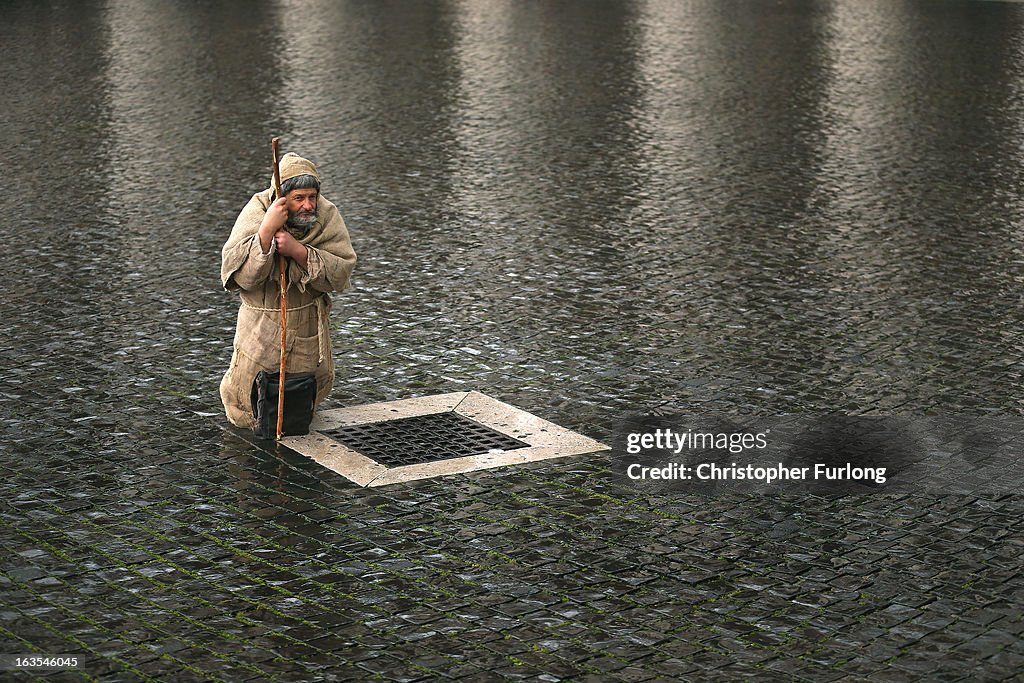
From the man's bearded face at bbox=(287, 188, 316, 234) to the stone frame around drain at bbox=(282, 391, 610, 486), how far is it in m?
0.92

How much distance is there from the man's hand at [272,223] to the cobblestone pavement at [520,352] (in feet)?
2.90

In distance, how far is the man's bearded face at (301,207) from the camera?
22.4 feet

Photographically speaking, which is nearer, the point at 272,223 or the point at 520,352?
the point at 272,223

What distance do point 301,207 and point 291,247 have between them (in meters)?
0.20

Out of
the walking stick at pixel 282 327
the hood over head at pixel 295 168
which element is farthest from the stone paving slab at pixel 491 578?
the hood over head at pixel 295 168

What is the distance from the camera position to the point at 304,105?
15.0m

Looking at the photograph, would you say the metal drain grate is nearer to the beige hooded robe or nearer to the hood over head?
the beige hooded robe

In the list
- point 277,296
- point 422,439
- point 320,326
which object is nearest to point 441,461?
point 422,439

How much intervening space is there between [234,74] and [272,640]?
12402 mm

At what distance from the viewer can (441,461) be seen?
6766 mm

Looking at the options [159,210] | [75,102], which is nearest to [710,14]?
[75,102]

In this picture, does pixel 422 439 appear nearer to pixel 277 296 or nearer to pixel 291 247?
pixel 277 296

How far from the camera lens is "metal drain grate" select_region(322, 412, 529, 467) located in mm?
6836

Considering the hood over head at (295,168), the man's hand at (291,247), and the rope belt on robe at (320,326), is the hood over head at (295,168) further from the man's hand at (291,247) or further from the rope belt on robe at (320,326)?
the rope belt on robe at (320,326)
